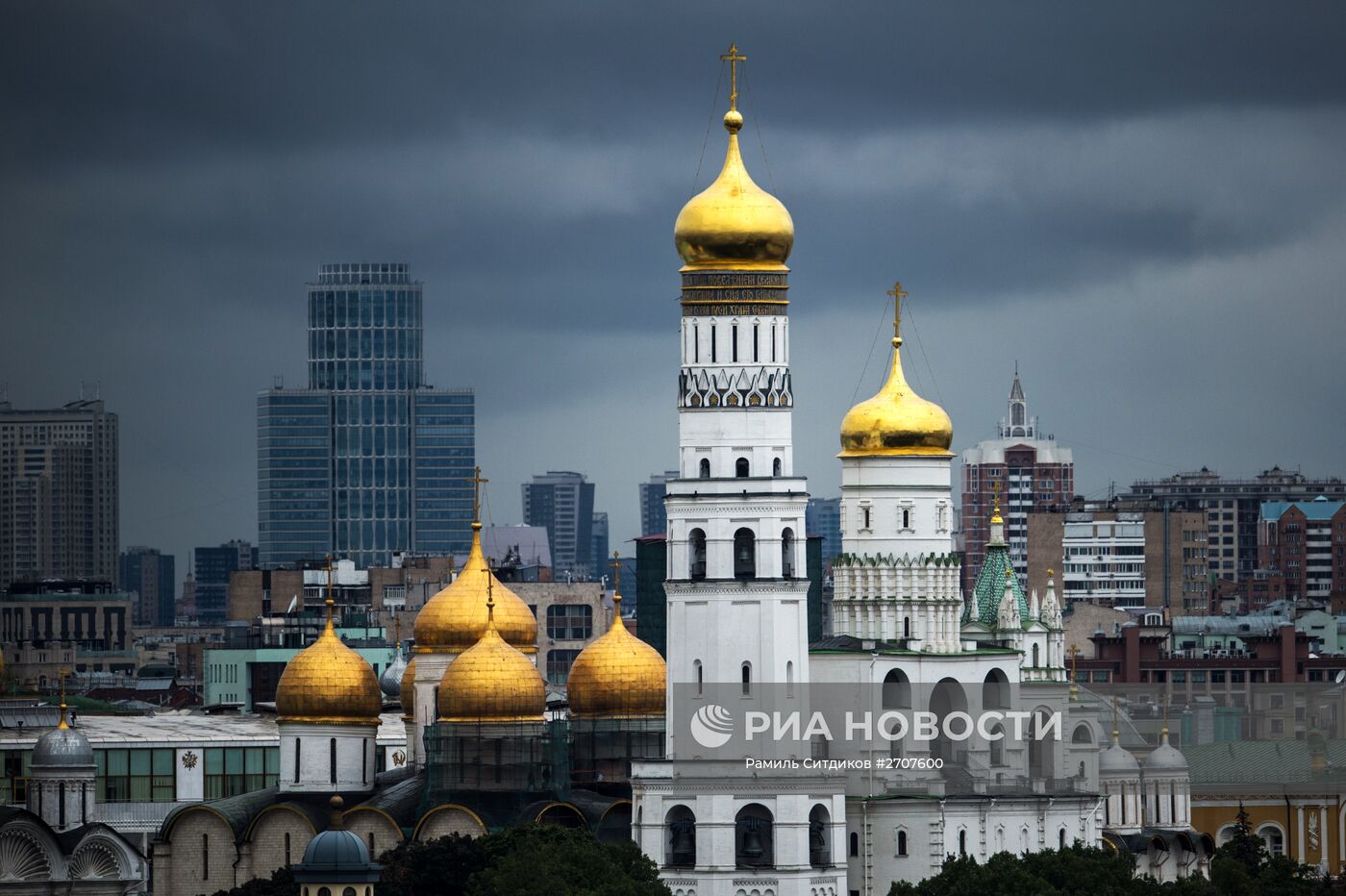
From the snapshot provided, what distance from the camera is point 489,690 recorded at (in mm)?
74125

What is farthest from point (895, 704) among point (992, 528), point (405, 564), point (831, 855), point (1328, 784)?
point (405, 564)

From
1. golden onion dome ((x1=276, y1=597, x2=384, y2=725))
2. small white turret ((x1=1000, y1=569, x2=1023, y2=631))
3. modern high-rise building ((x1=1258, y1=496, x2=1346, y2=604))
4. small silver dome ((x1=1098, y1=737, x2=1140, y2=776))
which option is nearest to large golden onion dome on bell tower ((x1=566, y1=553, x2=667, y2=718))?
golden onion dome ((x1=276, y1=597, x2=384, y2=725))

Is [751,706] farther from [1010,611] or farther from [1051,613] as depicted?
[1051,613]

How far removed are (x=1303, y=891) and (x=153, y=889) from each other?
21273mm

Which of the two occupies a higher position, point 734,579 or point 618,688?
point 734,579

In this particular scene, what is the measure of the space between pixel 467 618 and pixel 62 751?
27.4ft

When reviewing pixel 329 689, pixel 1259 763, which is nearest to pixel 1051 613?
pixel 329 689

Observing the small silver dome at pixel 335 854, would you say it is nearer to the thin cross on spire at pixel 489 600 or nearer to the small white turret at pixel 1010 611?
the thin cross on spire at pixel 489 600

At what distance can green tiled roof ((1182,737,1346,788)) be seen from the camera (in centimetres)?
10038

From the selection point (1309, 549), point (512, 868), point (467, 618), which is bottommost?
point (512, 868)

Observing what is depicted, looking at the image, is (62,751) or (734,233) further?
(62,751)

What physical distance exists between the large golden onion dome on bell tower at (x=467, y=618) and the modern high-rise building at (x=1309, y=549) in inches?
4372

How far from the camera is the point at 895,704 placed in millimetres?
75250

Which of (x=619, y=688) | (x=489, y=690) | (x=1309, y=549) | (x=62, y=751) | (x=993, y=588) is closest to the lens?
(x=489, y=690)
